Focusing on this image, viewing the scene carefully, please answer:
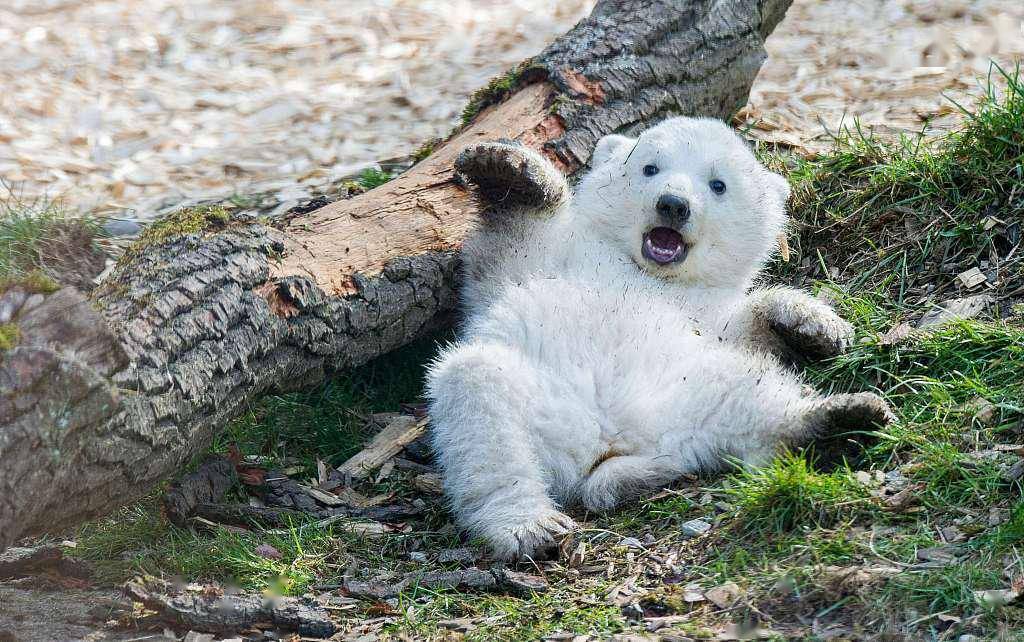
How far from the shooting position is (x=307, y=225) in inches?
172

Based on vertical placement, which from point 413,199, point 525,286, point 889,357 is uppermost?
point 413,199

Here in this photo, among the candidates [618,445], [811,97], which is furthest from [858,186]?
[618,445]

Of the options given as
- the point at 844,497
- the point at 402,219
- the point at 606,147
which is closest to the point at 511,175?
the point at 402,219

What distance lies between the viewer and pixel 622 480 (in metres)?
3.77

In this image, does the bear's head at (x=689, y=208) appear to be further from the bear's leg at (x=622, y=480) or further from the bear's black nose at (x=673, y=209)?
the bear's leg at (x=622, y=480)

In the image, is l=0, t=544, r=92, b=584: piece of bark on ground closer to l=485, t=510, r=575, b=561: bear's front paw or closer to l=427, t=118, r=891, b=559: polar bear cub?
l=427, t=118, r=891, b=559: polar bear cub

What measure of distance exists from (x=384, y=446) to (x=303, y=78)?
4678mm

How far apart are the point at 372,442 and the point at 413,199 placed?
1.10 meters

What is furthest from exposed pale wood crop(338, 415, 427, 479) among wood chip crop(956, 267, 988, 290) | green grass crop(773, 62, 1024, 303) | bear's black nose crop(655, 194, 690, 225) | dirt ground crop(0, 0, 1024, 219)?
wood chip crop(956, 267, 988, 290)

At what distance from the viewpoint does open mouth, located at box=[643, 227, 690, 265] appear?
14.9 ft

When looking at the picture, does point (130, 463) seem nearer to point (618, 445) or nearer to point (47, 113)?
point (618, 445)

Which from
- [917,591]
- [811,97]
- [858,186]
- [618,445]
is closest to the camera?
[917,591]

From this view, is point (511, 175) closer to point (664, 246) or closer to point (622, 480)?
point (664, 246)

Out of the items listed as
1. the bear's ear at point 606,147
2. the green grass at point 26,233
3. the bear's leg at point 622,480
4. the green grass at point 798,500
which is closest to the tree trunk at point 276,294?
the bear's ear at point 606,147
